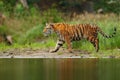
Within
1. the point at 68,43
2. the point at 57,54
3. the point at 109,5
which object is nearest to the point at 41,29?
the point at 68,43

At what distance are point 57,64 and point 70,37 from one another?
4613 millimetres

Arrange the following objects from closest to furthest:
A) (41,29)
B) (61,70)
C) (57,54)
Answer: (61,70), (57,54), (41,29)

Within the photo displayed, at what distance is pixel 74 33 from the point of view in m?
20.9

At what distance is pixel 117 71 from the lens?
13914mm

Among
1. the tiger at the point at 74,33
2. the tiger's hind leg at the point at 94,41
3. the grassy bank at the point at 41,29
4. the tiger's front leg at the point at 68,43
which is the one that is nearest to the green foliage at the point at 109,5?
the grassy bank at the point at 41,29

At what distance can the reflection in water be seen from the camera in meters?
12.9

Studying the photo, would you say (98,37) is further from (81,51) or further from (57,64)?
(57,64)

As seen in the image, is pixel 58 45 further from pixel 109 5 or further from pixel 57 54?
pixel 109 5

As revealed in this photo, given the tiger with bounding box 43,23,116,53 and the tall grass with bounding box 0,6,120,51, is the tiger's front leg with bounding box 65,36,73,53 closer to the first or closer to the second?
the tiger with bounding box 43,23,116,53

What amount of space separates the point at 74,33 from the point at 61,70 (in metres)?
6.47

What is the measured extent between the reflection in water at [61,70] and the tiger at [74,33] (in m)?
3.87

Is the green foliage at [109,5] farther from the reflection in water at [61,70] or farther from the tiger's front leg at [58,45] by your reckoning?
the reflection in water at [61,70]

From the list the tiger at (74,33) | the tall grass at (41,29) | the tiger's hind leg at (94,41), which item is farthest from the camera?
the tall grass at (41,29)

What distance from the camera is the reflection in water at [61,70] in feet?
42.4
